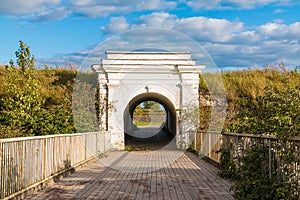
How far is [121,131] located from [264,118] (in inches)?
597

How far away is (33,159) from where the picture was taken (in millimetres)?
8992

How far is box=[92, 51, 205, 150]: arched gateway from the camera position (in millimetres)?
22891

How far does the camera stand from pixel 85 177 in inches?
460

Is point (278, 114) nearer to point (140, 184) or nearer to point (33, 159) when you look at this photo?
point (140, 184)

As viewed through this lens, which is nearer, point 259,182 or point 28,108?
point 259,182

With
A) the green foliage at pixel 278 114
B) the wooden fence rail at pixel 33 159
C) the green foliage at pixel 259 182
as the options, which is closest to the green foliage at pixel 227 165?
the green foliage at pixel 278 114

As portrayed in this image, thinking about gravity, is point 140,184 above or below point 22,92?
below

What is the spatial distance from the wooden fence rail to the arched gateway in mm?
8736

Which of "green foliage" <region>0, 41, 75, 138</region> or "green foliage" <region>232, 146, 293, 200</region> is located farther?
"green foliage" <region>0, 41, 75, 138</region>

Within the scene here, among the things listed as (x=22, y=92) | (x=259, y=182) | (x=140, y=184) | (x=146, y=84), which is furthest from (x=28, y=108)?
(x=259, y=182)

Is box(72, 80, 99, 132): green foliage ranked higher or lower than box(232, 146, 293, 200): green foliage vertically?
higher

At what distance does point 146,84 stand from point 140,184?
1324 centimetres

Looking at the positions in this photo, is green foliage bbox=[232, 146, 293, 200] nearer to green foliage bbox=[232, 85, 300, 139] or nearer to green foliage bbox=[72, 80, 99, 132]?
green foliage bbox=[232, 85, 300, 139]

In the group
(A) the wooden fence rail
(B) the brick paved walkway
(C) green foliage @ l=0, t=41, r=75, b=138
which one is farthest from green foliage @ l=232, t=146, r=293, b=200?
(C) green foliage @ l=0, t=41, r=75, b=138
